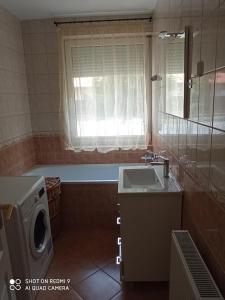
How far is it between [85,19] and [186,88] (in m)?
2.11

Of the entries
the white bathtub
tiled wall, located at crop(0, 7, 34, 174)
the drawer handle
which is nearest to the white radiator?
the drawer handle

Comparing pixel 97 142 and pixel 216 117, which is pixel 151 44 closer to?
pixel 97 142

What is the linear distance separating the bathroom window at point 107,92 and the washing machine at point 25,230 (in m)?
1.32

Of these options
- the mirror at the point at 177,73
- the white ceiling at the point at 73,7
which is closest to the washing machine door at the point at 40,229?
the mirror at the point at 177,73

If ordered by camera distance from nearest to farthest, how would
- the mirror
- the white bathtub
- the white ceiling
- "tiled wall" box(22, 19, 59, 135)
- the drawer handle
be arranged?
the mirror, the drawer handle, the white ceiling, the white bathtub, "tiled wall" box(22, 19, 59, 135)

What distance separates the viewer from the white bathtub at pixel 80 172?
2904mm

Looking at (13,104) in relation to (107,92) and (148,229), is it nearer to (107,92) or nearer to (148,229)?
(107,92)

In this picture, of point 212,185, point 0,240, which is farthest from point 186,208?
point 0,240

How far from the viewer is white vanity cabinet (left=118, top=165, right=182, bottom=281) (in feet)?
5.29

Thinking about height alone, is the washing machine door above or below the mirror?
below

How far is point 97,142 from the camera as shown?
3.17 metres

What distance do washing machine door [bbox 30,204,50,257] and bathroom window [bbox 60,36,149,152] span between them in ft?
4.36

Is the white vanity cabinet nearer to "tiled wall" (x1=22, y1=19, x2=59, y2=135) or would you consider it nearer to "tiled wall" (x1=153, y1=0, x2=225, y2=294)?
"tiled wall" (x1=153, y1=0, x2=225, y2=294)

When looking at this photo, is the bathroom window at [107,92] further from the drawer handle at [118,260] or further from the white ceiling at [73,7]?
the drawer handle at [118,260]
